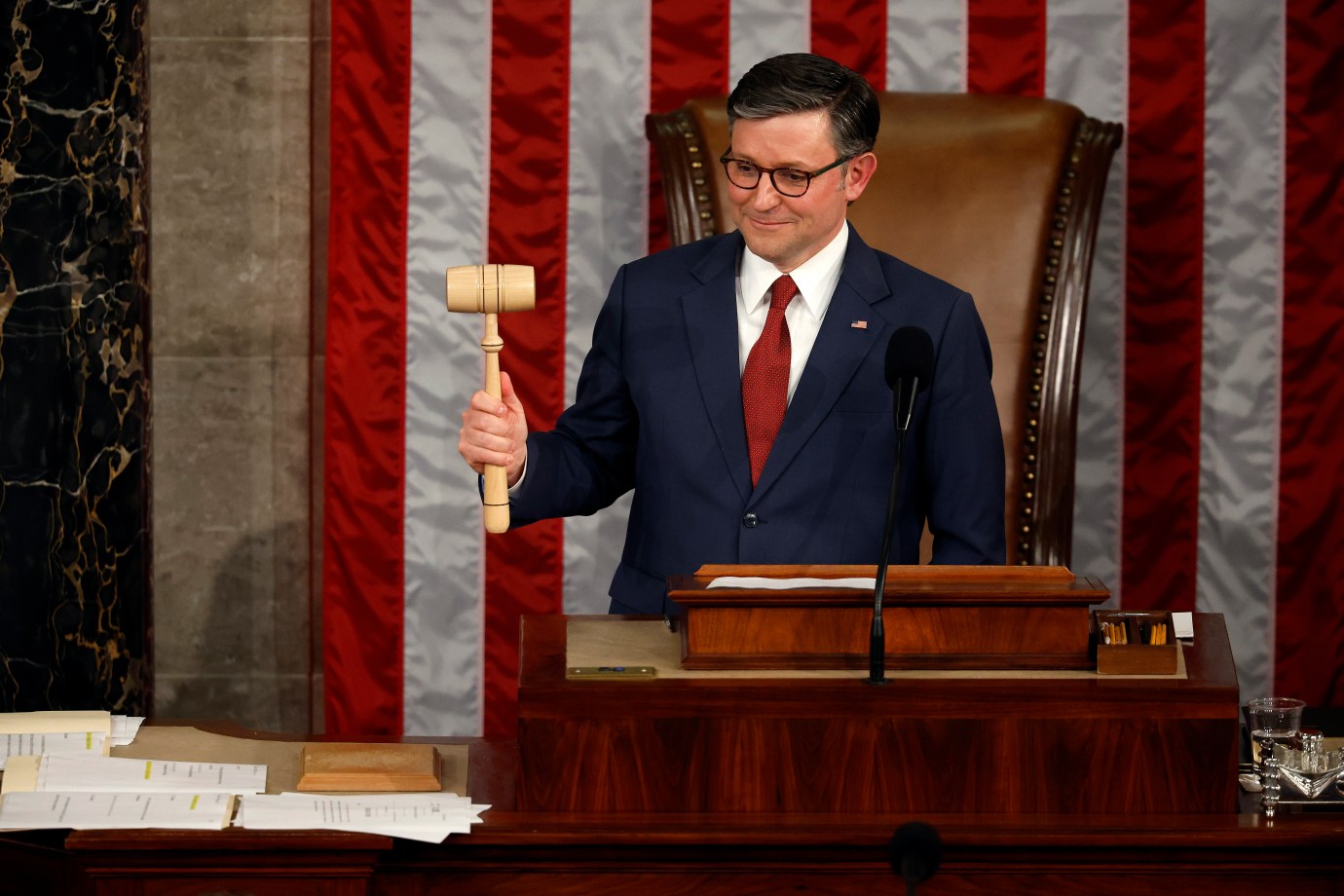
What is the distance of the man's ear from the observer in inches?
102

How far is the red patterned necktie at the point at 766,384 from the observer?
8.61 feet

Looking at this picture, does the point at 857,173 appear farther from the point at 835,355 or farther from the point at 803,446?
the point at 803,446

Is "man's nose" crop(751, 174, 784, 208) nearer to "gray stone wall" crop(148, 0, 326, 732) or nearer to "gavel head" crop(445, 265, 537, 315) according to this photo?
"gavel head" crop(445, 265, 537, 315)

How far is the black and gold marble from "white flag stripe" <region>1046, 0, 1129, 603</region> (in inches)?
78.5

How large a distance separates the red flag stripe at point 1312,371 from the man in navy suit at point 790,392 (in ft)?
4.19

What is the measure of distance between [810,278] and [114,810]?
1.33 m

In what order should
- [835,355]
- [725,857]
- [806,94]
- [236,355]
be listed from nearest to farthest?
[725,857], [806,94], [835,355], [236,355]

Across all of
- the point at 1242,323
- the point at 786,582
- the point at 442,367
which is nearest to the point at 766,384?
the point at 786,582

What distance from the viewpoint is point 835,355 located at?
260 centimetres

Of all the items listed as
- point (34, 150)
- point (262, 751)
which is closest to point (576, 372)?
point (34, 150)

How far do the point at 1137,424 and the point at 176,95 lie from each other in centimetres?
223

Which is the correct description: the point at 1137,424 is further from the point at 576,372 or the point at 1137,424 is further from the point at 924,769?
the point at 924,769

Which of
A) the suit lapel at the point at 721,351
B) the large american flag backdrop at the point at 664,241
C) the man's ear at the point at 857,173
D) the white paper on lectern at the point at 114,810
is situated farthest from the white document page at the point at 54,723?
the large american flag backdrop at the point at 664,241

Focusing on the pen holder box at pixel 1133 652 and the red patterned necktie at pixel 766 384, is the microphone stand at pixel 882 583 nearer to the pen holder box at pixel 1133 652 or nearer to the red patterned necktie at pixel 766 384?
the pen holder box at pixel 1133 652
